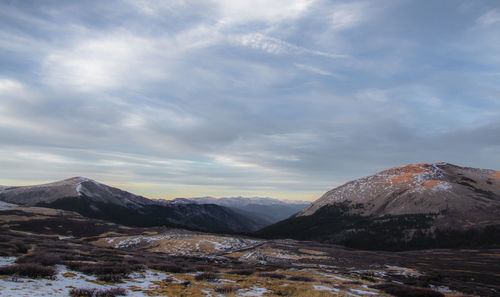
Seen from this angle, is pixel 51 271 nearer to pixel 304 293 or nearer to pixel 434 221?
pixel 304 293

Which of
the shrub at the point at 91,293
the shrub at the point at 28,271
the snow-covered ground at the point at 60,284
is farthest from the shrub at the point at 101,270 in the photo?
the shrub at the point at 91,293

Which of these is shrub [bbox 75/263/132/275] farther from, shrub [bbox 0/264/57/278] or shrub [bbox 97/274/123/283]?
shrub [bbox 0/264/57/278]

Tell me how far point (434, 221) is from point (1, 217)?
800ft

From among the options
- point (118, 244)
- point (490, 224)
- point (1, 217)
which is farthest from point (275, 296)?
point (490, 224)

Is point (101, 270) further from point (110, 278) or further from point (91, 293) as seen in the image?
point (91, 293)

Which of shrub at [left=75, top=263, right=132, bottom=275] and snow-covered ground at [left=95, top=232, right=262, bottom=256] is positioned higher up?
shrub at [left=75, top=263, right=132, bottom=275]

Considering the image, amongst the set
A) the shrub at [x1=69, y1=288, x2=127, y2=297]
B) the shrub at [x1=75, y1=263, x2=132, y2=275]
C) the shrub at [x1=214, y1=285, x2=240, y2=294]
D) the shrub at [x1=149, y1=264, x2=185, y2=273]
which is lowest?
the shrub at [x1=149, y1=264, x2=185, y2=273]

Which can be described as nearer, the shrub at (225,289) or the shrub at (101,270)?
the shrub at (225,289)

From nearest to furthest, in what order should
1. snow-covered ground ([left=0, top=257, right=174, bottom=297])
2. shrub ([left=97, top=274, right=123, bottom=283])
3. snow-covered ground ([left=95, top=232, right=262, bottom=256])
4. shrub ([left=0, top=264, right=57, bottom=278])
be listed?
snow-covered ground ([left=0, top=257, right=174, bottom=297]) < shrub ([left=0, top=264, right=57, bottom=278]) < shrub ([left=97, top=274, right=123, bottom=283]) < snow-covered ground ([left=95, top=232, right=262, bottom=256])

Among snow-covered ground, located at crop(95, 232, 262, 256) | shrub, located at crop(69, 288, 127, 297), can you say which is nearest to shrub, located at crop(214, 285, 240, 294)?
shrub, located at crop(69, 288, 127, 297)

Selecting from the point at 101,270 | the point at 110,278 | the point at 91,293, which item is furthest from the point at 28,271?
the point at 91,293

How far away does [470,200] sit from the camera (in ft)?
648

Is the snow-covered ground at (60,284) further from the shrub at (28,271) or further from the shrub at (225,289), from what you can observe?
the shrub at (225,289)

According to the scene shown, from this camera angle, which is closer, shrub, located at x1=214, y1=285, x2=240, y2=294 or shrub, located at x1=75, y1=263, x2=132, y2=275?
shrub, located at x1=214, y1=285, x2=240, y2=294
